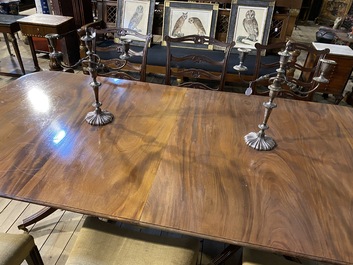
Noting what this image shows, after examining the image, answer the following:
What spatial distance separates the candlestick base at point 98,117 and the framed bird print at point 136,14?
90.5 inches

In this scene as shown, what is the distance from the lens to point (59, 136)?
44.3 inches

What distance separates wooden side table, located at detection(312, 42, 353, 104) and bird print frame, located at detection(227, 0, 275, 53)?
2.01ft

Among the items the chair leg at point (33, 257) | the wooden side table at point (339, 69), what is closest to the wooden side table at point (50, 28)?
the chair leg at point (33, 257)

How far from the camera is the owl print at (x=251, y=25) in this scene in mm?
2998

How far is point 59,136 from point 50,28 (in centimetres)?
235

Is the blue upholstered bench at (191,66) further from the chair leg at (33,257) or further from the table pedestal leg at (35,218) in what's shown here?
the chair leg at (33,257)

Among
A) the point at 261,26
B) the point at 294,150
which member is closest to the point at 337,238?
the point at 294,150

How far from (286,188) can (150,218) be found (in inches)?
19.6

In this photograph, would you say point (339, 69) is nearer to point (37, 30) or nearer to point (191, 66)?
point (191, 66)

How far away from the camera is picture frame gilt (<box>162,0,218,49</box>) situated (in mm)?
3068

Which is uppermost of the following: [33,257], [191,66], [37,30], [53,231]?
[37,30]

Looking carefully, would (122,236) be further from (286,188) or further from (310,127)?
(310,127)

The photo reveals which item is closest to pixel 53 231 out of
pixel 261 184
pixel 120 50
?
pixel 120 50

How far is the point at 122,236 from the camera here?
1029mm
